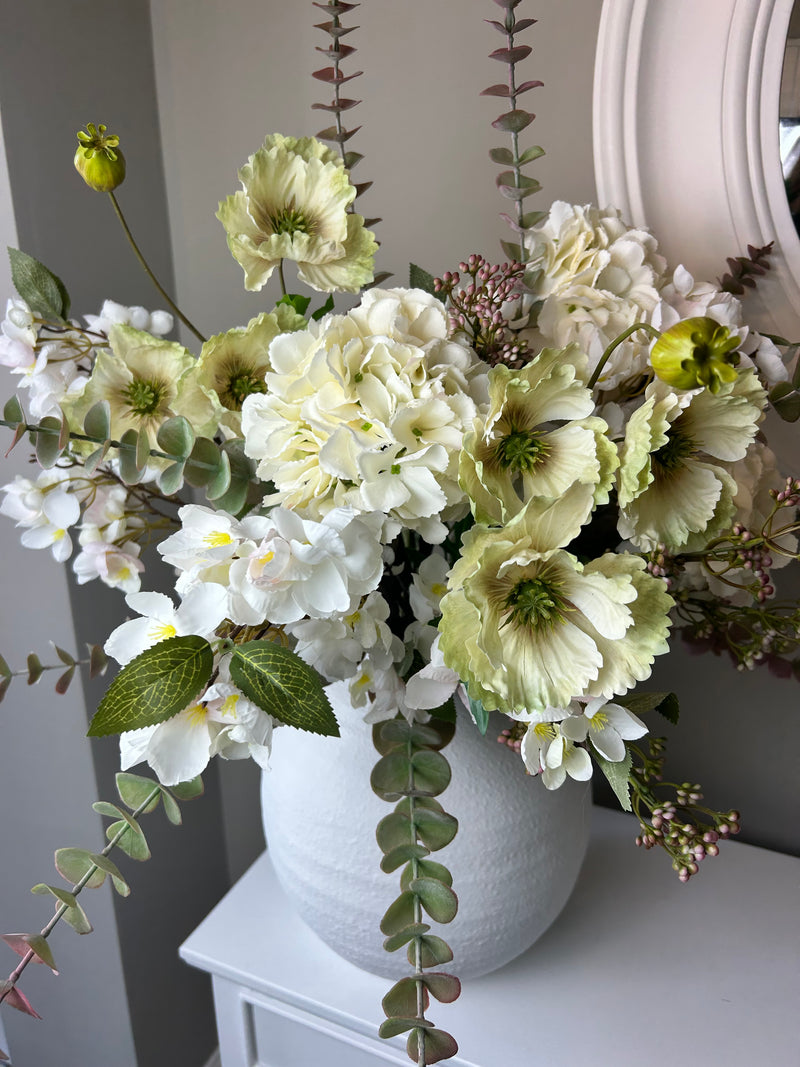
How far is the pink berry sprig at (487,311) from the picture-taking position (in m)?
0.52

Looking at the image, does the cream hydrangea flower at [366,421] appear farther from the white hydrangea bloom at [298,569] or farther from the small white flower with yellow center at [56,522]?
the small white flower with yellow center at [56,522]

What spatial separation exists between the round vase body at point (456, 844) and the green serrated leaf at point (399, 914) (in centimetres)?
15

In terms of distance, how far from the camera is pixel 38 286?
0.59 meters

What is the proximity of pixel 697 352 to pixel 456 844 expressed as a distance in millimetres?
416

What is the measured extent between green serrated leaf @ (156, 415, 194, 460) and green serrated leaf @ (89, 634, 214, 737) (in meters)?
0.13

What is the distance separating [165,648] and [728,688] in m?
0.67

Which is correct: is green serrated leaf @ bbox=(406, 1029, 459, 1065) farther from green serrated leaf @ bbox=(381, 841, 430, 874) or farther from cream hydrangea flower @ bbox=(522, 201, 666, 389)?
cream hydrangea flower @ bbox=(522, 201, 666, 389)

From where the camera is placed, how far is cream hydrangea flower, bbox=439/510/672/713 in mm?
430

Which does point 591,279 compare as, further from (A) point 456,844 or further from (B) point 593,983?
(B) point 593,983

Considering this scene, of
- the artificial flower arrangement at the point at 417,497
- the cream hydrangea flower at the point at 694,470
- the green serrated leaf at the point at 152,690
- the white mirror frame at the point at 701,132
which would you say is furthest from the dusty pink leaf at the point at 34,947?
the white mirror frame at the point at 701,132

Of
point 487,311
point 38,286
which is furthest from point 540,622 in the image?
point 38,286

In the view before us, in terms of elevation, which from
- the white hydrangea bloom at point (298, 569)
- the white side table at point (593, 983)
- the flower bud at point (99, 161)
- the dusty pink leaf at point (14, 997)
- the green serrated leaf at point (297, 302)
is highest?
the flower bud at point (99, 161)

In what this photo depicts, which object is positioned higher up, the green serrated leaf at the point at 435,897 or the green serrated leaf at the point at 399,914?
the green serrated leaf at the point at 435,897

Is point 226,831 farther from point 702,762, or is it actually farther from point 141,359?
point 141,359
